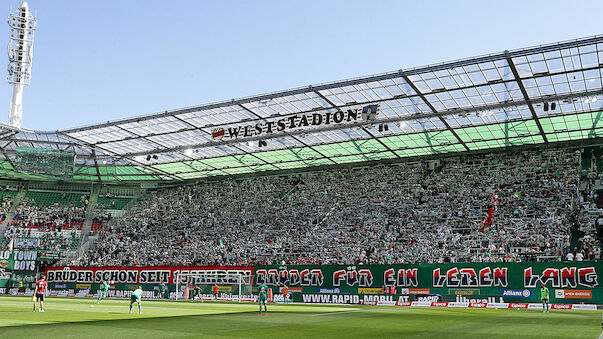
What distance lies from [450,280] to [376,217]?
11561mm

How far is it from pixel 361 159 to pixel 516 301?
74.2 ft

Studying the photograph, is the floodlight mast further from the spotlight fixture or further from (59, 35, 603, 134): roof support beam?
the spotlight fixture

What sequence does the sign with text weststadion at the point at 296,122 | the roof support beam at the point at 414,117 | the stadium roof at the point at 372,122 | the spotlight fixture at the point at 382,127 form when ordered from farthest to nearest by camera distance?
the spotlight fixture at the point at 382,127
the sign with text weststadion at the point at 296,122
the roof support beam at the point at 414,117
the stadium roof at the point at 372,122

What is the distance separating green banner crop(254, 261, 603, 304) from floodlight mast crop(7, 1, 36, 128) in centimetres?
3311

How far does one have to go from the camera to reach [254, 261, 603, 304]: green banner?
36938mm

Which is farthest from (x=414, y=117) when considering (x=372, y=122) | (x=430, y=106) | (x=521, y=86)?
(x=521, y=86)

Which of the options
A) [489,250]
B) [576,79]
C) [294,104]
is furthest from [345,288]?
[576,79]

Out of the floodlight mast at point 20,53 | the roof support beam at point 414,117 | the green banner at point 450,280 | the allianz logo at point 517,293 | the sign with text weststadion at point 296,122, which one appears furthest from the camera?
the floodlight mast at point 20,53

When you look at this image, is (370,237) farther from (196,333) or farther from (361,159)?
(196,333)

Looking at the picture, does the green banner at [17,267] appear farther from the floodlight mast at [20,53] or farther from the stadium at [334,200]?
the floodlight mast at [20,53]

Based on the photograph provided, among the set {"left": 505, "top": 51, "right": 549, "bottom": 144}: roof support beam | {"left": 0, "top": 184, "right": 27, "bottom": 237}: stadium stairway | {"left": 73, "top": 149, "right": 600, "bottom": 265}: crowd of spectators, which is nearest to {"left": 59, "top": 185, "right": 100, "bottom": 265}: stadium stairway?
{"left": 73, "top": 149, "right": 600, "bottom": 265}: crowd of spectators

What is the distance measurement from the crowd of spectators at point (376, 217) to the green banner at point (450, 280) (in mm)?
1563

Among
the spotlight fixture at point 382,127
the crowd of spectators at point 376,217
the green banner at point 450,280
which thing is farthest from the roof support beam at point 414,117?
the green banner at point 450,280

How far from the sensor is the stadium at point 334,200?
36250 mm
